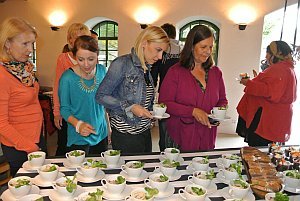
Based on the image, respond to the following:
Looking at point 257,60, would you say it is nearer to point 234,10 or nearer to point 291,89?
point 234,10

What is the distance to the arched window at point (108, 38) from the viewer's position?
5805mm

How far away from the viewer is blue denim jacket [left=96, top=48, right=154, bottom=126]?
175 centimetres

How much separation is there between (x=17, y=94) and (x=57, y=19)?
430cm

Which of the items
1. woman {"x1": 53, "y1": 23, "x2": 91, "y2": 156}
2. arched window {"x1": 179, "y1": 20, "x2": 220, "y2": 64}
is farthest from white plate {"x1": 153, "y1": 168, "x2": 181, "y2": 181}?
arched window {"x1": 179, "y1": 20, "x2": 220, "y2": 64}

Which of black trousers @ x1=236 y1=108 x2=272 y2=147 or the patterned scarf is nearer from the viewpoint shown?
the patterned scarf

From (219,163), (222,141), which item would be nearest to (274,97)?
(219,163)

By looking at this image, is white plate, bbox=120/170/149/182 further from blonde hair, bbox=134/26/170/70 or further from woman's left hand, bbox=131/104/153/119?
blonde hair, bbox=134/26/170/70

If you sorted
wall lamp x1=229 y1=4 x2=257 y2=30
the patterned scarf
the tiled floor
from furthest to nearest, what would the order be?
wall lamp x1=229 y1=4 x2=257 y2=30 → the tiled floor → the patterned scarf

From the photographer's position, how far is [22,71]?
66.1 inches

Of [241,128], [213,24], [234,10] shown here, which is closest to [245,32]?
[234,10]

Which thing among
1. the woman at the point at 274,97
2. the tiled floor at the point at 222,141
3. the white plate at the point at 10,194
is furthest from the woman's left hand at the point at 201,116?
the tiled floor at the point at 222,141

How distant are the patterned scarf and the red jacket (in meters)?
1.96

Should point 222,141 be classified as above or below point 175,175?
below

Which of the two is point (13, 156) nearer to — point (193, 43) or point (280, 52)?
point (193, 43)
